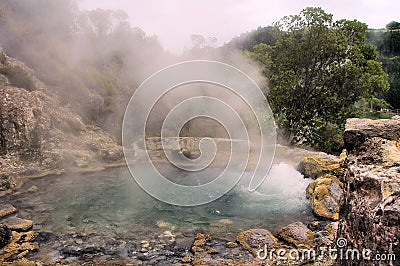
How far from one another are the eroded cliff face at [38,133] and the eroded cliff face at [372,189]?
12.9 m

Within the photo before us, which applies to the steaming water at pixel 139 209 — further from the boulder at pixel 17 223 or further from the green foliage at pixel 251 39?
the green foliage at pixel 251 39

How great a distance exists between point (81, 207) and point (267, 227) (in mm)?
5746

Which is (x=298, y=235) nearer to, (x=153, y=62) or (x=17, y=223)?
(x=17, y=223)

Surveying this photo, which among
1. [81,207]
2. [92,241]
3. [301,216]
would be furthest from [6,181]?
[301,216]

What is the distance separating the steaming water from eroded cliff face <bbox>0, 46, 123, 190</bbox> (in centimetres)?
190

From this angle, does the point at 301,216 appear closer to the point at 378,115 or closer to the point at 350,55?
the point at 350,55

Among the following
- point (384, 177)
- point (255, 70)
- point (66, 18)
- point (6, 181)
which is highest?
point (66, 18)

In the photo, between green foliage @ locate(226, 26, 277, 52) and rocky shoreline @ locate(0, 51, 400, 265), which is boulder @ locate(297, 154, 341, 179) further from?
green foliage @ locate(226, 26, 277, 52)

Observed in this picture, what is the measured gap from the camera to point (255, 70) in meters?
19.0

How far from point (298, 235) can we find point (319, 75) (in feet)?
36.4

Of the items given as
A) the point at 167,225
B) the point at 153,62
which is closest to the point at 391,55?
the point at 153,62

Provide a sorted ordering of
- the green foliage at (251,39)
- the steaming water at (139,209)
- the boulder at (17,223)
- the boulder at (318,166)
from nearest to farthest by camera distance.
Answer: the boulder at (17,223) → the steaming water at (139,209) → the boulder at (318,166) → the green foliage at (251,39)

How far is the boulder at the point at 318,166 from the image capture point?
40.8ft

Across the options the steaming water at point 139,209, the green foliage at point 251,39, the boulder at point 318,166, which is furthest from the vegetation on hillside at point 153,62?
the green foliage at point 251,39
